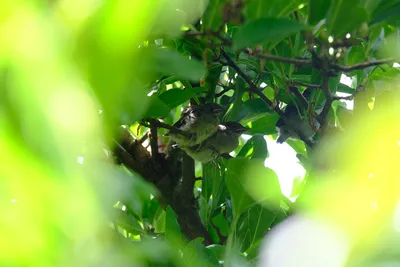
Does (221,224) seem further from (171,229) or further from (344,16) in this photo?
(344,16)

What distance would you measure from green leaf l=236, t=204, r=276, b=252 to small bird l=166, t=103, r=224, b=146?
21 centimetres

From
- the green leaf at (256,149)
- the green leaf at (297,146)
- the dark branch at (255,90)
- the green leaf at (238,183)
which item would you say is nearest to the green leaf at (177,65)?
the green leaf at (238,183)

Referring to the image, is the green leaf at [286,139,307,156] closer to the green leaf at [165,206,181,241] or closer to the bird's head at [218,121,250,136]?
the bird's head at [218,121,250,136]

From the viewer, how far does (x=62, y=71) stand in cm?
26

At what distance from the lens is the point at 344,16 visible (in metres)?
0.57

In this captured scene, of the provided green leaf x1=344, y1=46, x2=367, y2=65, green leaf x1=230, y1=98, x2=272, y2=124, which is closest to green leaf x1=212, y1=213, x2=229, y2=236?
green leaf x1=230, y1=98, x2=272, y2=124

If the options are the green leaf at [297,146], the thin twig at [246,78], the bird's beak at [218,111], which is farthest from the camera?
the green leaf at [297,146]

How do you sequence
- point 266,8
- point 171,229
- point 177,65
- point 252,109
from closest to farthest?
1. point 177,65
2. point 266,8
3. point 171,229
4. point 252,109

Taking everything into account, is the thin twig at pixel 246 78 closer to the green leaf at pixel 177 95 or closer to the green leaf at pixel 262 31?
the green leaf at pixel 177 95

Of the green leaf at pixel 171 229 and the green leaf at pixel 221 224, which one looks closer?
the green leaf at pixel 171 229

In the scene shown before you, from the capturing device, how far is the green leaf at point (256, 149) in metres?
1.02

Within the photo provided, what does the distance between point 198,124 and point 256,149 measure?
128 mm

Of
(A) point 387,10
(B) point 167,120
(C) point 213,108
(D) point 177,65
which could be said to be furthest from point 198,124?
(D) point 177,65

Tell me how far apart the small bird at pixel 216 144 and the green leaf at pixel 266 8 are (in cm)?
50
